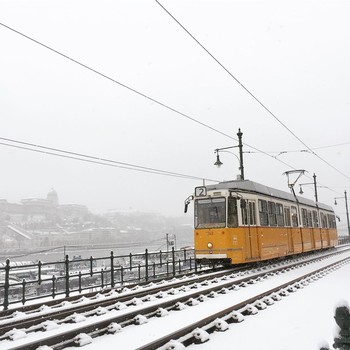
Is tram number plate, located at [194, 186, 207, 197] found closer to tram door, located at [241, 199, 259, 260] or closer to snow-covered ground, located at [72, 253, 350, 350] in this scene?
tram door, located at [241, 199, 259, 260]

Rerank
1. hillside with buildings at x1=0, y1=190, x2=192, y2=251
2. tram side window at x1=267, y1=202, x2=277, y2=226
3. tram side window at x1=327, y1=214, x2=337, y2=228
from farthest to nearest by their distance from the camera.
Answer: hillside with buildings at x1=0, y1=190, x2=192, y2=251
tram side window at x1=327, y1=214, x2=337, y2=228
tram side window at x1=267, y1=202, x2=277, y2=226

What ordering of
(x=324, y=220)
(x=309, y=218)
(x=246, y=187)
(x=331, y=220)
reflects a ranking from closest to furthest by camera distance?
(x=246, y=187) < (x=309, y=218) < (x=324, y=220) < (x=331, y=220)

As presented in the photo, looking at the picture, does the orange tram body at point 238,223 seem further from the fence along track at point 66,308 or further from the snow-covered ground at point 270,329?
the snow-covered ground at point 270,329

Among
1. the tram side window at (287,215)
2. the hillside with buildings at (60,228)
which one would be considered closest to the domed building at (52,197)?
the hillside with buildings at (60,228)

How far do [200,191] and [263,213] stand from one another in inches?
117

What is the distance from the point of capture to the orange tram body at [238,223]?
46.1 ft

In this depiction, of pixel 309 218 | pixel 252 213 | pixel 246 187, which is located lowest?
pixel 252 213

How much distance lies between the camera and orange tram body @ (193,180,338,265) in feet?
46.1

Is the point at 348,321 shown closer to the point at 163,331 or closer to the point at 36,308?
the point at 163,331

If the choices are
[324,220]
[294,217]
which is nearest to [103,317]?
[294,217]

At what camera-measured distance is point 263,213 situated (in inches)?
623

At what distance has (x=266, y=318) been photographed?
22.8ft

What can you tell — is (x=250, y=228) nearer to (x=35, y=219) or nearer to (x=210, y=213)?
(x=210, y=213)

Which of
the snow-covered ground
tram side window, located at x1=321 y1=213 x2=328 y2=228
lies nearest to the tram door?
the snow-covered ground
